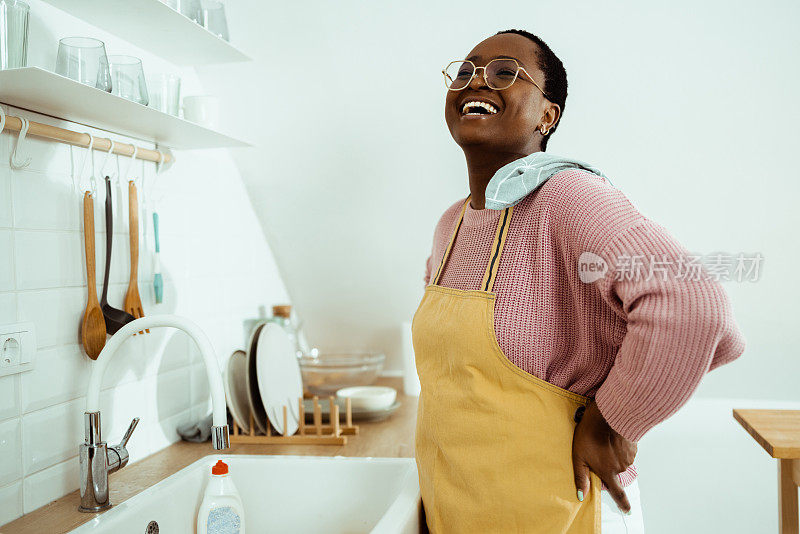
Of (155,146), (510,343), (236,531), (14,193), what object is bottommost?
(236,531)

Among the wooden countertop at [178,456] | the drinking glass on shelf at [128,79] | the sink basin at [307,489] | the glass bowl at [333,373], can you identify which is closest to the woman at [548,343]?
the sink basin at [307,489]

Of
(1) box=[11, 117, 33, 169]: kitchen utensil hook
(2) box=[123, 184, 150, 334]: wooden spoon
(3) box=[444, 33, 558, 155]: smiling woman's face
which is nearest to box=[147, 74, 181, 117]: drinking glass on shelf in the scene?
(2) box=[123, 184, 150, 334]: wooden spoon

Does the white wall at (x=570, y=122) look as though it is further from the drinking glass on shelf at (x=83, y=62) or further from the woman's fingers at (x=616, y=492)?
the woman's fingers at (x=616, y=492)

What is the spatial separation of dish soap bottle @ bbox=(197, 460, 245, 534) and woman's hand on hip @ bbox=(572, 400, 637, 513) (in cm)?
62

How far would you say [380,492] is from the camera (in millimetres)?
1263

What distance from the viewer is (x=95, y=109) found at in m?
1.15

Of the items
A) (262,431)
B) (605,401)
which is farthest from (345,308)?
(605,401)

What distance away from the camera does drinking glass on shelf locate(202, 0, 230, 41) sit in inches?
55.2

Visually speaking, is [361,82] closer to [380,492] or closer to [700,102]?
[700,102]

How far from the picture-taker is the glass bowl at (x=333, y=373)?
199 cm

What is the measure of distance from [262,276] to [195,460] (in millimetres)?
798

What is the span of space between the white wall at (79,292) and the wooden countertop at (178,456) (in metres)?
0.03

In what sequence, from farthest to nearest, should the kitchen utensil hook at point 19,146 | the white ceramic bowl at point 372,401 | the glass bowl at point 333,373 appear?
1. the glass bowl at point 333,373
2. the white ceramic bowl at point 372,401
3. the kitchen utensil hook at point 19,146

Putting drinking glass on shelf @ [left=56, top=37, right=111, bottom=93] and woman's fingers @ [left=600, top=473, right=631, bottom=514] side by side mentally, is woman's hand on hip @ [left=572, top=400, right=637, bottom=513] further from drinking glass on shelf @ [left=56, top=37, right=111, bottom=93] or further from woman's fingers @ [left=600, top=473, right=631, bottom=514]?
drinking glass on shelf @ [left=56, top=37, right=111, bottom=93]
